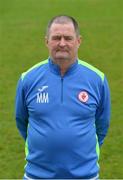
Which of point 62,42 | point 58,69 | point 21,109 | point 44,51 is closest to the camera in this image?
point 62,42

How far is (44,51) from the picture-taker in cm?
1769

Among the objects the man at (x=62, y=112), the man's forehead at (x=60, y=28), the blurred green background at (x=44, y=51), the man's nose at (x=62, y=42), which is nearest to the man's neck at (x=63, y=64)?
the man at (x=62, y=112)

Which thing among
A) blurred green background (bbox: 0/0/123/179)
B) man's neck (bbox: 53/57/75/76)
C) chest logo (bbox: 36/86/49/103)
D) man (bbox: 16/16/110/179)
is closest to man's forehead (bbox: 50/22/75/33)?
man (bbox: 16/16/110/179)

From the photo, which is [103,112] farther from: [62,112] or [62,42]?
[62,42]

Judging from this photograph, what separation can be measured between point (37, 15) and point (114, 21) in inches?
146

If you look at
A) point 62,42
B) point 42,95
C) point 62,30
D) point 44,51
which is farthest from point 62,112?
point 44,51

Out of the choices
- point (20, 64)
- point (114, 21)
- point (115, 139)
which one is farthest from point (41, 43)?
point (115, 139)

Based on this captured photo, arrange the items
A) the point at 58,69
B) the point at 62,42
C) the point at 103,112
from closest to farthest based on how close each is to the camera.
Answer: the point at 62,42 → the point at 58,69 → the point at 103,112

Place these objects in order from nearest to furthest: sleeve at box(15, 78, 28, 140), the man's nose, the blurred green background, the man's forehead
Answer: the man's nose
the man's forehead
sleeve at box(15, 78, 28, 140)
the blurred green background

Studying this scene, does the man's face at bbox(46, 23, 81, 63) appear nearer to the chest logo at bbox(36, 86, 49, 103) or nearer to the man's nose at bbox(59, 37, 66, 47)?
the man's nose at bbox(59, 37, 66, 47)

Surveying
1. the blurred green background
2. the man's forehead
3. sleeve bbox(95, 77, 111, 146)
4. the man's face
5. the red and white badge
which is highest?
the man's forehead

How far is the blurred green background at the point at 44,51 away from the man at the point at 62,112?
3.81m

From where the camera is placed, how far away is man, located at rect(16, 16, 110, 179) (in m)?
4.63

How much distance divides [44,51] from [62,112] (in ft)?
43.2
